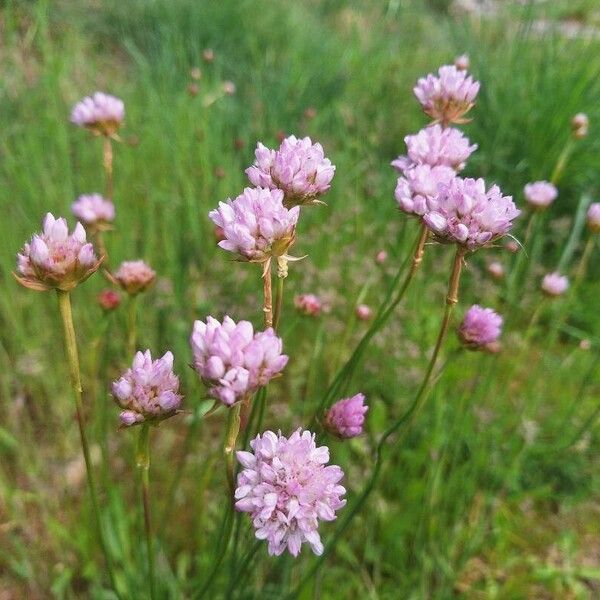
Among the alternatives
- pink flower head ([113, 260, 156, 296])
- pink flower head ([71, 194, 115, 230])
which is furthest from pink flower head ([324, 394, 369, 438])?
pink flower head ([71, 194, 115, 230])

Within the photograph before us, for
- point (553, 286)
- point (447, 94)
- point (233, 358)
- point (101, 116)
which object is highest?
point (447, 94)

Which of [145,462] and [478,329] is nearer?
[145,462]

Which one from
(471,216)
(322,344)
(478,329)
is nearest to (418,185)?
(471,216)

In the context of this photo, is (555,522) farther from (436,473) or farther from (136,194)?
(136,194)

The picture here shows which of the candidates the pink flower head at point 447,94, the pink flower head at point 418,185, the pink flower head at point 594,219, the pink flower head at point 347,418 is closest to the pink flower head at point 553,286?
the pink flower head at point 594,219

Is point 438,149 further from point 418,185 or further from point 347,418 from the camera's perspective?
point 347,418

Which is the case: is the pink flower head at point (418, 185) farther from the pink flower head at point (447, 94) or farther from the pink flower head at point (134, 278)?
the pink flower head at point (134, 278)

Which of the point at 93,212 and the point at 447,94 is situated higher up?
the point at 447,94

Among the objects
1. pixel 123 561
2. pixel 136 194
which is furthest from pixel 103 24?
pixel 123 561
